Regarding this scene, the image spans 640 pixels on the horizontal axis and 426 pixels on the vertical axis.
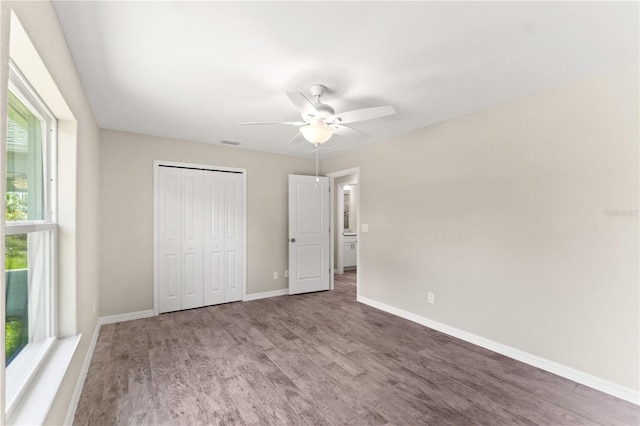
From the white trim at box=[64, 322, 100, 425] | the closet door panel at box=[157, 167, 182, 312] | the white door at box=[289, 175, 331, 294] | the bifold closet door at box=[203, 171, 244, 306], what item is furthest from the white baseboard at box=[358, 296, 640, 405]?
the white trim at box=[64, 322, 100, 425]

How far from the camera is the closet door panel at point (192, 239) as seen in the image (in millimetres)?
4246

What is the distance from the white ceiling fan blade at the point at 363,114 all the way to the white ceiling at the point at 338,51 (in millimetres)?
275

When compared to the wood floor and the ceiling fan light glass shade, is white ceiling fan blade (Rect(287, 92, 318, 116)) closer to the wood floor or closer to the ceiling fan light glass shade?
the ceiling fan light glass shade

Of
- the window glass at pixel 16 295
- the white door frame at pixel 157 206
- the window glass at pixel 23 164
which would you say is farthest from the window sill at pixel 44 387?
the white door frame at pixel 157 206

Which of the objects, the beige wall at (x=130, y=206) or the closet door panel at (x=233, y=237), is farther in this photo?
the closet door panel at (x=233, y=237)

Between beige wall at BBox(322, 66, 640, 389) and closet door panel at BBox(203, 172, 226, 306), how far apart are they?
8.70ft

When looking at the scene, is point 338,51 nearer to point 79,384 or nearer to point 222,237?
point 79,384

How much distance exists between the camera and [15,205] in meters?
1.59

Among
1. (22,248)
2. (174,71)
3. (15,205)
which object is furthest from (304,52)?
(22,248)

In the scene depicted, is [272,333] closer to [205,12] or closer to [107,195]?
[107,195]

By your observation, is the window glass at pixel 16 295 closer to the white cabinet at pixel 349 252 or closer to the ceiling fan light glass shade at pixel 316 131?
the ceiling fan light glass shade at pixel 316 131

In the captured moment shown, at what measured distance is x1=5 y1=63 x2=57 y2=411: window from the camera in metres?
1.50

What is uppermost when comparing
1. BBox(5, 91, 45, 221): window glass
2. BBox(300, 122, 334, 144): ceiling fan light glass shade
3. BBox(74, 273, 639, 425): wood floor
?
BBox(300, 122, 334, 144): ceiling fan light glass shade

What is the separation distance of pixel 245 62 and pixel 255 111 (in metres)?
0.94
